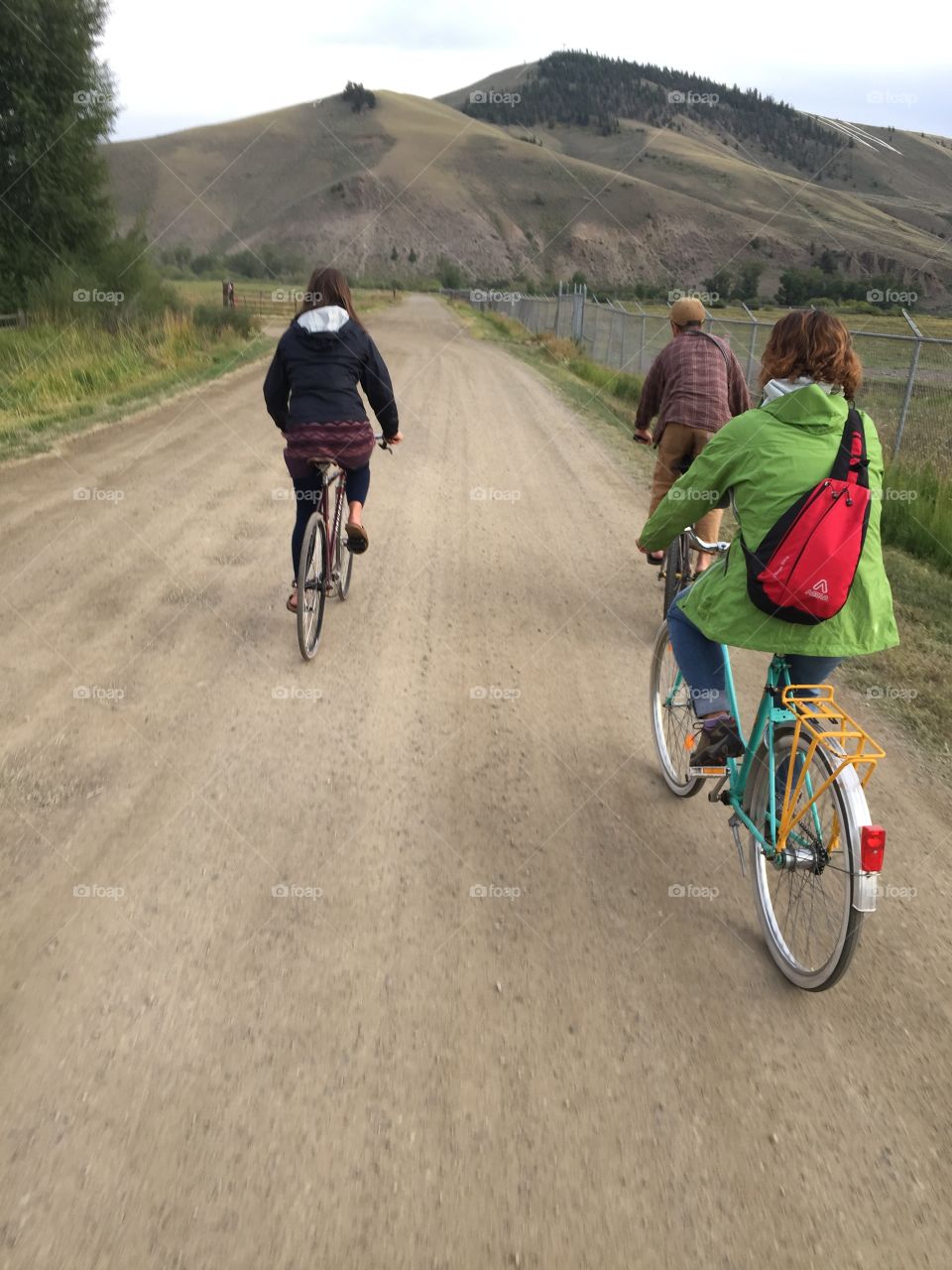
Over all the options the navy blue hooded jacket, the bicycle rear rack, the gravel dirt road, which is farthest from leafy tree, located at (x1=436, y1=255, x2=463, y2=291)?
the bicycle rear rack

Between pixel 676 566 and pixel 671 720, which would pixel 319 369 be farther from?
pixel 671 720

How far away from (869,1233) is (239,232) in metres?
158

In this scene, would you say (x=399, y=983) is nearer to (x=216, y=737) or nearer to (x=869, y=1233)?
(x=869, y=1233)

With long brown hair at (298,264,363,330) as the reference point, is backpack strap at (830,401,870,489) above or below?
below

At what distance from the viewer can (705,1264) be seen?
6.53 ft

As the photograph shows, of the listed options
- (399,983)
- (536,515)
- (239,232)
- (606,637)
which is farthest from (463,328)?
(239,232)

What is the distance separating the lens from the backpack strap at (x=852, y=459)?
2.69 metres

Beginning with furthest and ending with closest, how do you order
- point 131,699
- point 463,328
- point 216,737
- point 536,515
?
point 463,328, point 536,515, point 131,699, point 216,737

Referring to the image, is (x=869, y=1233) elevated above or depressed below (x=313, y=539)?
below

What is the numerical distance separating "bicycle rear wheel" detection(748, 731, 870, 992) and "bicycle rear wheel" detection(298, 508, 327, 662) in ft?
8.87

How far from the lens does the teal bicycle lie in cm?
256

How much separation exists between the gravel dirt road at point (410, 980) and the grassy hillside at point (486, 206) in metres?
99.6

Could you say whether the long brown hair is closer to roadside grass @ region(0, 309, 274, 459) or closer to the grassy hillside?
roadside grass @ region(0, 309, 274, 459)

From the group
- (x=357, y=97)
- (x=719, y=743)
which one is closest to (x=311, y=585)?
(x=719, y=743)
